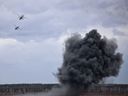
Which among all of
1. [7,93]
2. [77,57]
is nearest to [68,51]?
[77,57]

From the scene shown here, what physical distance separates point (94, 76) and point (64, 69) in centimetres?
690

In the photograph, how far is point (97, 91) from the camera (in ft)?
477

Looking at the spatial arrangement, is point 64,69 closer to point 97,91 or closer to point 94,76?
point 94,76

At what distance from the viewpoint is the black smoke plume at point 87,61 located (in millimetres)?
88000

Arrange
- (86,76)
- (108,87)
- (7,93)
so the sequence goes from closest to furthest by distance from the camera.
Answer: (86,76) < (7,93) < (108,87)

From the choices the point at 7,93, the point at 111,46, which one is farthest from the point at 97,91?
the point at 111,46

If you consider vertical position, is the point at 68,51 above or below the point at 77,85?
above

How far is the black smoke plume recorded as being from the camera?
289ft

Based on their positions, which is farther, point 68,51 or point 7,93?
point 7,93

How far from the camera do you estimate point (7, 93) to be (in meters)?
142

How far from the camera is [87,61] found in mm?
88438

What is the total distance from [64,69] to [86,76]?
18.1ft

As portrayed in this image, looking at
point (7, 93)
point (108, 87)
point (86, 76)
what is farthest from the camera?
point (108, 87)

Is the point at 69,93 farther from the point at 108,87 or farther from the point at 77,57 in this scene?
the point at 108,87
